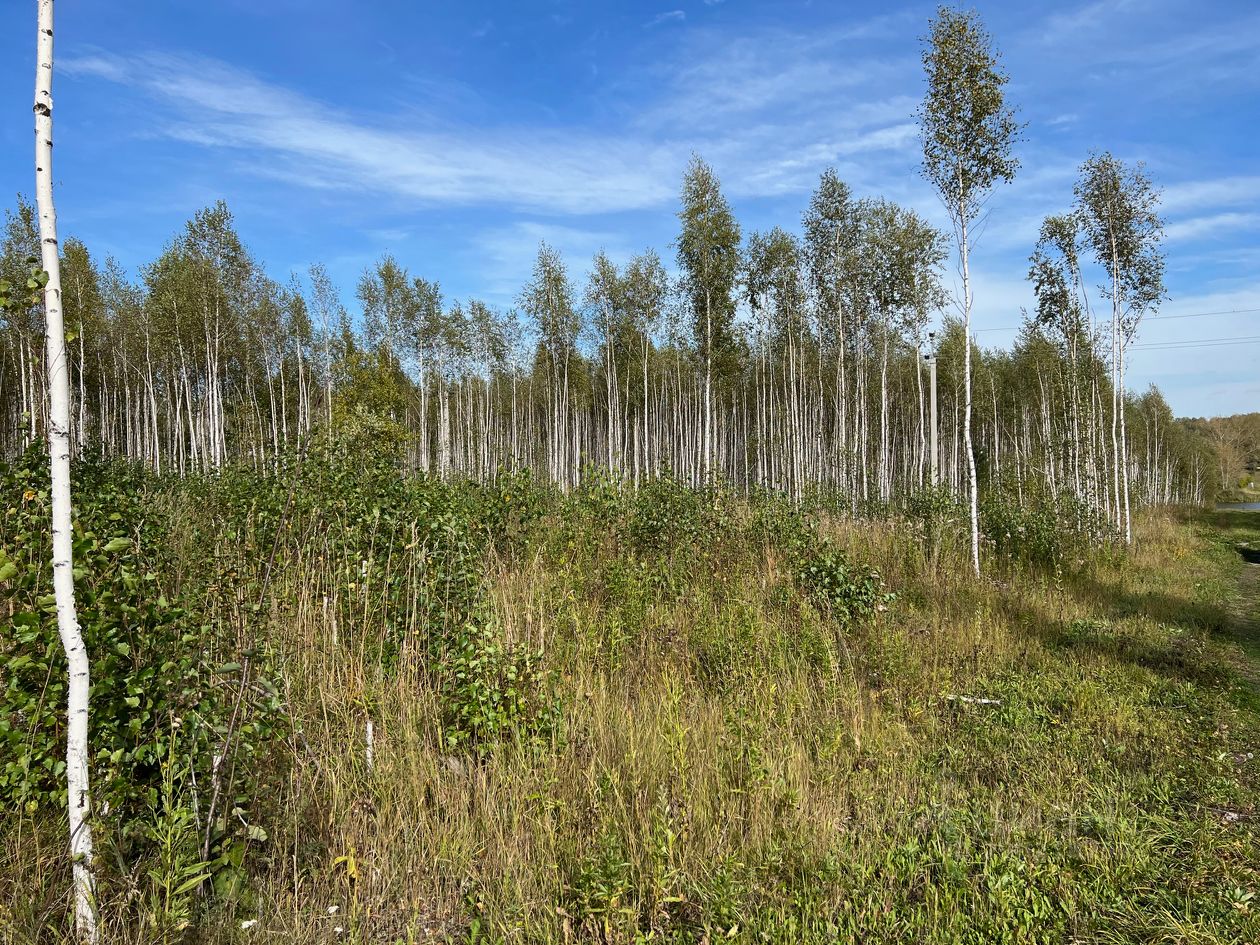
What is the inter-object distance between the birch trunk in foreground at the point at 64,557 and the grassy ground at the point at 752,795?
0.32 meters

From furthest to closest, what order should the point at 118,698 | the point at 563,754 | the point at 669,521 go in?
the point at 669,521, the point at 563,754, the point at 118,698

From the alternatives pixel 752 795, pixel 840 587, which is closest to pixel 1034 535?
pixel 840 587

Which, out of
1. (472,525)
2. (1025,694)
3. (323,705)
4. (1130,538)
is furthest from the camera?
(1130,538)

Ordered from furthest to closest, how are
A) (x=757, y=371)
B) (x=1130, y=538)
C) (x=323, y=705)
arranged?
(x=757, y=371), (x=1130, y=538), (x=323, y=705)

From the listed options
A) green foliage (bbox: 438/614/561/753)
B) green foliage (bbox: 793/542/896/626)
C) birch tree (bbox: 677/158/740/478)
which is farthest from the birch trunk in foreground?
birch tree (bbox: 677/158/740/478)

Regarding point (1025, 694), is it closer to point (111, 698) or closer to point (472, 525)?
point (472, 525)

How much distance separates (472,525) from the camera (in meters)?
6.91

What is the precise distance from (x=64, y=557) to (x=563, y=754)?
263 centimetres

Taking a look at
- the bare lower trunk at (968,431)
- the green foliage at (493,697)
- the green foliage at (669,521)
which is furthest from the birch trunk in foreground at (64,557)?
the bare lower trunk at (968,431)

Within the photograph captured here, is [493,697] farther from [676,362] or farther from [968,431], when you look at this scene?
[676,362]

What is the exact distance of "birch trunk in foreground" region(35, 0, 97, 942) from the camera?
2.27 m

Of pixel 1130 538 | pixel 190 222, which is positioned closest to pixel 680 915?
pixel 1130 538

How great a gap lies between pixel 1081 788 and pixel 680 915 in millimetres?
2916

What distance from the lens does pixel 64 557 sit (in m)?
2.26
